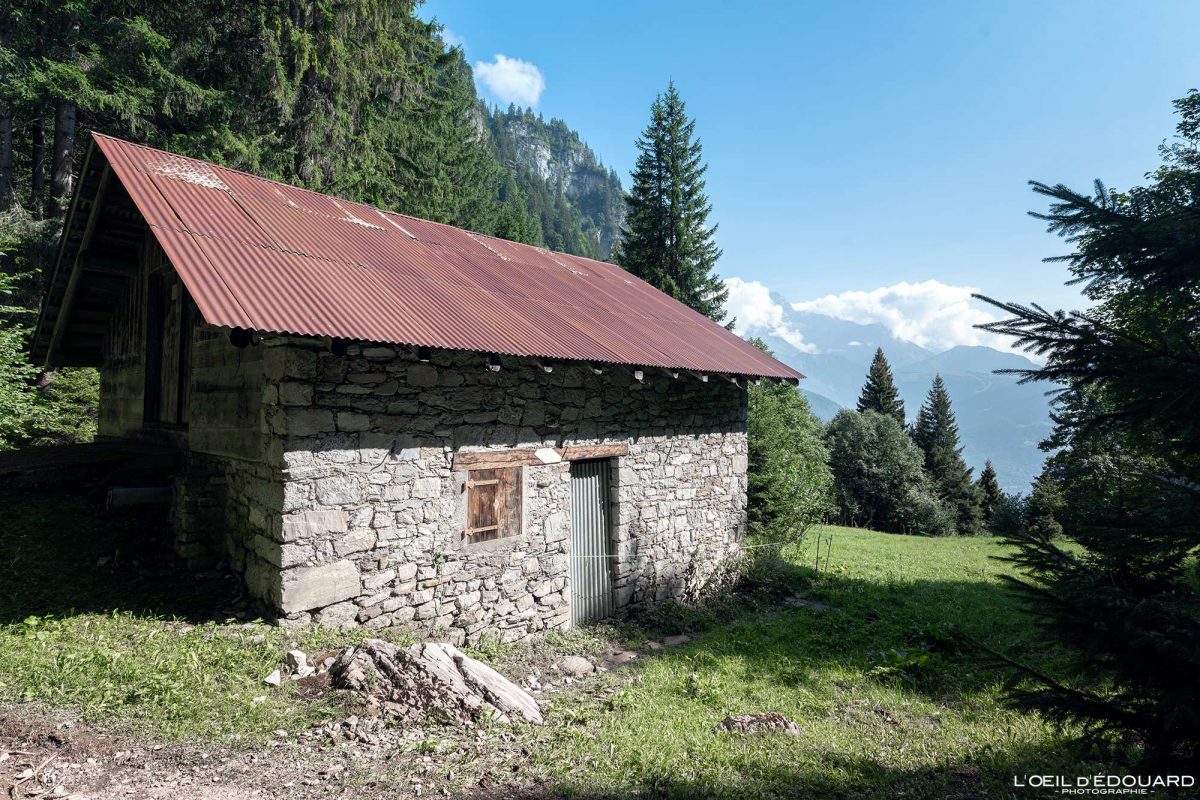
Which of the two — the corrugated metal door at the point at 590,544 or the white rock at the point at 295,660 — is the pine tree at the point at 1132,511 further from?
the corrugated metal door at the point at 590,544

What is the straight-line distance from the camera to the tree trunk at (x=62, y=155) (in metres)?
14.2

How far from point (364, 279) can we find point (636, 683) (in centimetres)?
544

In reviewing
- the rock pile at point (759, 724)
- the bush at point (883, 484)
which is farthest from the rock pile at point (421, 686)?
the bush at point (883, 484)

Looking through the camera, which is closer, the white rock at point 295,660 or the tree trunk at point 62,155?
the white rock at point 295,660

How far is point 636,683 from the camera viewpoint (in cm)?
605

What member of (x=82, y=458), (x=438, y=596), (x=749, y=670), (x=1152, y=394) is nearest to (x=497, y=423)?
(x=438, y=596)

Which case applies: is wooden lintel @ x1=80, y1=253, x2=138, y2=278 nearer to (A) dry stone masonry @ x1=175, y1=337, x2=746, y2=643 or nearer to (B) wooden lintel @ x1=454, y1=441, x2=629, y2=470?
(A) dry stone masonry @ x1=175, y1=337, x2=746, y2=643

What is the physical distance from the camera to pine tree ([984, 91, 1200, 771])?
2533mm

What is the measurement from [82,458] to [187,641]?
5508 mm

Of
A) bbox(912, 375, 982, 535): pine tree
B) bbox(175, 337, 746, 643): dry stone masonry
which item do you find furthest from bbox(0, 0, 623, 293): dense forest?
bbox(912, 375, 982, 535): pine tree

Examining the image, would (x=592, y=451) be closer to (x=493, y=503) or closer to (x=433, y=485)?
(x=493, y=503)

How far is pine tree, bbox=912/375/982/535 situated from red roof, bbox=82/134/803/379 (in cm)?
3742

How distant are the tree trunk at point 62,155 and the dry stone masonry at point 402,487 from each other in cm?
1255

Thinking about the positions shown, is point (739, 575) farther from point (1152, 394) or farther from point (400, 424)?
point (1152, 394)
